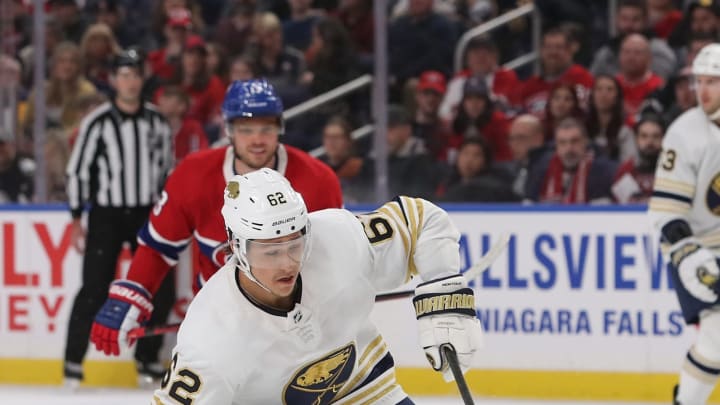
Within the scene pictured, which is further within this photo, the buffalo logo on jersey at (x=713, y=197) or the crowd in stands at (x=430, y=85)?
the crowd in stands at (x=430, y=85)

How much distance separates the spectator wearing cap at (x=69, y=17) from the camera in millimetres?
8289

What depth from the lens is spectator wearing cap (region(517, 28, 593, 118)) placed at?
699 centimetres

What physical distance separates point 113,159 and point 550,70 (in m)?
2.14

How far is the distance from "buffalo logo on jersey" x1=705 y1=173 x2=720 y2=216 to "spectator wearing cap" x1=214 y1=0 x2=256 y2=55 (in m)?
3.51

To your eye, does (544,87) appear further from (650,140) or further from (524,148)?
(650,140)

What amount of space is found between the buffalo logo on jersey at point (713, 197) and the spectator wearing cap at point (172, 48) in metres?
3.46

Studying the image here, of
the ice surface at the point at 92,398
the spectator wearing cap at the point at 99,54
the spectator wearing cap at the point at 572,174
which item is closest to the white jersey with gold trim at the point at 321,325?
the ice surface at the point at 92,398

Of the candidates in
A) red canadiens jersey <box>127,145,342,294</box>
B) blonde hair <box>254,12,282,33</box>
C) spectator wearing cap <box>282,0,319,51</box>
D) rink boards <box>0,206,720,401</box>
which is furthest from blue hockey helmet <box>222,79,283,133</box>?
spectator wearing cap <box>282,0,319,51</box>

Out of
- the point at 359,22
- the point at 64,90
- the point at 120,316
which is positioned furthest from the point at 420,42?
the point at 120,316

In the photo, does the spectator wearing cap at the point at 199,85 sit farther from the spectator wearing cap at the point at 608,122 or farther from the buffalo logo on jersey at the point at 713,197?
the buffalo logo on jersey at the point at 713,197

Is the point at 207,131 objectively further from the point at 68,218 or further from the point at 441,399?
the point at 441,399

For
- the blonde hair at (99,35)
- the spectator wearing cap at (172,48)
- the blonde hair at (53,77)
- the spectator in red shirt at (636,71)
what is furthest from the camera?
the blonde hair at (99,35)

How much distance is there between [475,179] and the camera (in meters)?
6.48

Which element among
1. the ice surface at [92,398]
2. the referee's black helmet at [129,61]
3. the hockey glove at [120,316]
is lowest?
the ice surface at [92,398]
